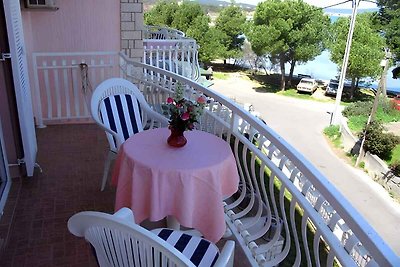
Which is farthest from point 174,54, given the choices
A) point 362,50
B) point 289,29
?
point 362,50

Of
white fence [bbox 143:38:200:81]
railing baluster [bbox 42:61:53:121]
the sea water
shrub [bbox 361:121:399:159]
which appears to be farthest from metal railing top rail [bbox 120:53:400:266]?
the sea water

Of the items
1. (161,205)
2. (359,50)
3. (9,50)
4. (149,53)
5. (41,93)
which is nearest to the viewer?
(161,205)

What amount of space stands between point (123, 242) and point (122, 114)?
6.62 feet

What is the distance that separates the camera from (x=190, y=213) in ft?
6.37

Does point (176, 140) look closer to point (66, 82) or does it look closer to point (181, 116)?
point (181, 116)

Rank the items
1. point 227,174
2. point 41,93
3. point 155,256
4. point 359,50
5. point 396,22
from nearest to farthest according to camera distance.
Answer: point 155,256 < point 227,174 < point 41,93 < point 359,50 < point 396,22

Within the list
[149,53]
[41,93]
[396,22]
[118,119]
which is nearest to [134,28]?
[149,53]

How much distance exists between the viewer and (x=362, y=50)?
21984 millimetres

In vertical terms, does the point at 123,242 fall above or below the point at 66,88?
above

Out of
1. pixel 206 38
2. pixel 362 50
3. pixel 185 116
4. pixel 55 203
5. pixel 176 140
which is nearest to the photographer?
pixel 185 116

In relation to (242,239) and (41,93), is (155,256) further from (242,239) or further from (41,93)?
(41,93)

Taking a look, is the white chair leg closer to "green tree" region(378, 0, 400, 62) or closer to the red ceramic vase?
the red ceramic vase

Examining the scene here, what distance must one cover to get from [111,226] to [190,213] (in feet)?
2.75

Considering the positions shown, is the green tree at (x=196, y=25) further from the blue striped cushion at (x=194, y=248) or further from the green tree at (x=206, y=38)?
the blue striped cushion at (x=194, y=248)
